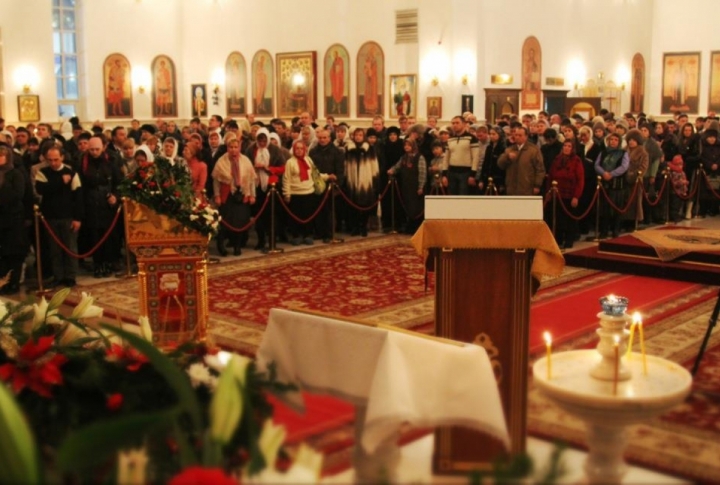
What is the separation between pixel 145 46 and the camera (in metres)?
26.5

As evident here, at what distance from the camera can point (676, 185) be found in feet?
50.3

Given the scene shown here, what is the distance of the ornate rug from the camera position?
4.89 meters

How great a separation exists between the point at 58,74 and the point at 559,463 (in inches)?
1004

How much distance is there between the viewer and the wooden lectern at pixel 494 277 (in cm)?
452

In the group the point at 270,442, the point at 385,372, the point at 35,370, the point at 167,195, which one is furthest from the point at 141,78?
the point at 270,442

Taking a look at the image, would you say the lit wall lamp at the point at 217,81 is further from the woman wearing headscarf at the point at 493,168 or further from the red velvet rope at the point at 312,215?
the woman wearing headscarf at the point at 493,168

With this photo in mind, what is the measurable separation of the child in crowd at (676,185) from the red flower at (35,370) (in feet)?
45.1

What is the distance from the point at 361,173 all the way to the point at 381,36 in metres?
10.1

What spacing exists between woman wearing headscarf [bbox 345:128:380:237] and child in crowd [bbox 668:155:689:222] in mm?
5228

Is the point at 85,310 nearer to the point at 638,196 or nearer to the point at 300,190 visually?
the point at 300,190

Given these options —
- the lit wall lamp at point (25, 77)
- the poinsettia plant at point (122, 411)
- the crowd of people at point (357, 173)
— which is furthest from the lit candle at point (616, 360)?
the lit wall lamp at point (25, 77)

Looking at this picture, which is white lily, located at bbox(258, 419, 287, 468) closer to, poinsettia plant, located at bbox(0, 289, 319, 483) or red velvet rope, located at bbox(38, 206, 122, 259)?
poinsettia plant, located at bbox(0, 289, 319, 483)

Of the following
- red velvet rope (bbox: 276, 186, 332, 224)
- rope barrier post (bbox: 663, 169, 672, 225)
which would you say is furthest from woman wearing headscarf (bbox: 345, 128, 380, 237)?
rope barrier post (bbox: 663, 169, 672, 225)

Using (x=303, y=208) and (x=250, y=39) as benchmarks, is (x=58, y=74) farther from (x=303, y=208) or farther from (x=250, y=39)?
(x=303, y=208)
